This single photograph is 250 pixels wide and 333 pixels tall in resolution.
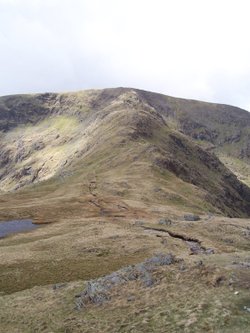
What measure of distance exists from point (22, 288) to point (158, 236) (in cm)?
3091

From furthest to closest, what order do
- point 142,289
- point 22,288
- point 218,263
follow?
point 22,288
point 218,263
point 142,289

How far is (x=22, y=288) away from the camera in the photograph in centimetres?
4606

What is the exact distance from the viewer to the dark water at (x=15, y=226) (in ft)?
288

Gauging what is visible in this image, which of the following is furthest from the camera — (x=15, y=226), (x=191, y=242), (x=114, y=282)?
(x=15, y=226)

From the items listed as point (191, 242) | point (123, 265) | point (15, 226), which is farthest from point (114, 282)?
point (15, 226)

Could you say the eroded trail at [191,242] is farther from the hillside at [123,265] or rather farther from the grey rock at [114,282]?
the grey rock at [114,282]

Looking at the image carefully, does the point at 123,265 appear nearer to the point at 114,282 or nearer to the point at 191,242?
the point at 114,282

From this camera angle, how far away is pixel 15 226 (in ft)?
308

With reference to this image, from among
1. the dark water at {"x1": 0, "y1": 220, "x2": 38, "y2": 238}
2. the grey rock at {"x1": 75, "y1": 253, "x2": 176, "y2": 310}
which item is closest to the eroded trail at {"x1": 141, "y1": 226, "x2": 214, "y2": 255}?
the grey rock at {"x1": 75, "y1": 253, "x2": 176, "y2": 310}

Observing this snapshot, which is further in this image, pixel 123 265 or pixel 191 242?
pixel 191 242

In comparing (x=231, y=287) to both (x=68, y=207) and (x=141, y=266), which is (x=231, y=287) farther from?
(x=68, y=207)

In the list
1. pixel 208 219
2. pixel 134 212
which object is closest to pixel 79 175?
pixel 134 212

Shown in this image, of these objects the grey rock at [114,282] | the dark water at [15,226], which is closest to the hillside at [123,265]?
the grey rock at [114,282]

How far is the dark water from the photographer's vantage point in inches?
3455
